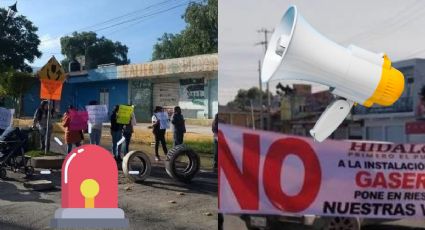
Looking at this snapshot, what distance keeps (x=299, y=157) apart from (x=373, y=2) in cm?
75

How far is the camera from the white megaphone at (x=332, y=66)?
200cm

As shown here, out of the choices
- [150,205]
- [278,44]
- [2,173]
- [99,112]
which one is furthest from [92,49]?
[2,173]

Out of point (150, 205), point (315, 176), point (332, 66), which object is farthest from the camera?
point (150, 205)

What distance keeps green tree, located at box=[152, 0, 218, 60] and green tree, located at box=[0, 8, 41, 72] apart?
2.40 ft

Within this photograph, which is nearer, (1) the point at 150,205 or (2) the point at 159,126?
(2) the point at 159,126

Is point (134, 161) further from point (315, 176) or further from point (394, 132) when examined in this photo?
point (394, 132)

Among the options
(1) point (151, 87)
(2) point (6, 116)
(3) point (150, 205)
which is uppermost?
(1) point (151, 87)

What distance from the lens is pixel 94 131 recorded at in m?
2.72

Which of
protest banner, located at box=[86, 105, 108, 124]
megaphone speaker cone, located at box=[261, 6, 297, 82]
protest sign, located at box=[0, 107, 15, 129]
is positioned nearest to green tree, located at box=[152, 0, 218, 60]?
megaphone speaker cone, located at box=[261, 6, 297, 82]

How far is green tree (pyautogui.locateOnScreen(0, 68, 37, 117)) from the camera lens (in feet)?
8.39

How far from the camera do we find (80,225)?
223 cm

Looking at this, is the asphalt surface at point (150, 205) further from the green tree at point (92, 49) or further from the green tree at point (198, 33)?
the green tree at point (198, 33)

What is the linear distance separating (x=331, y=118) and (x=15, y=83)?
5.44ft

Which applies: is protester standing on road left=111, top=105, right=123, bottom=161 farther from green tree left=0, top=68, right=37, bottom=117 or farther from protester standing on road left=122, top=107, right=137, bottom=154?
green tree left=0, top=68, right=37, bottom=117
